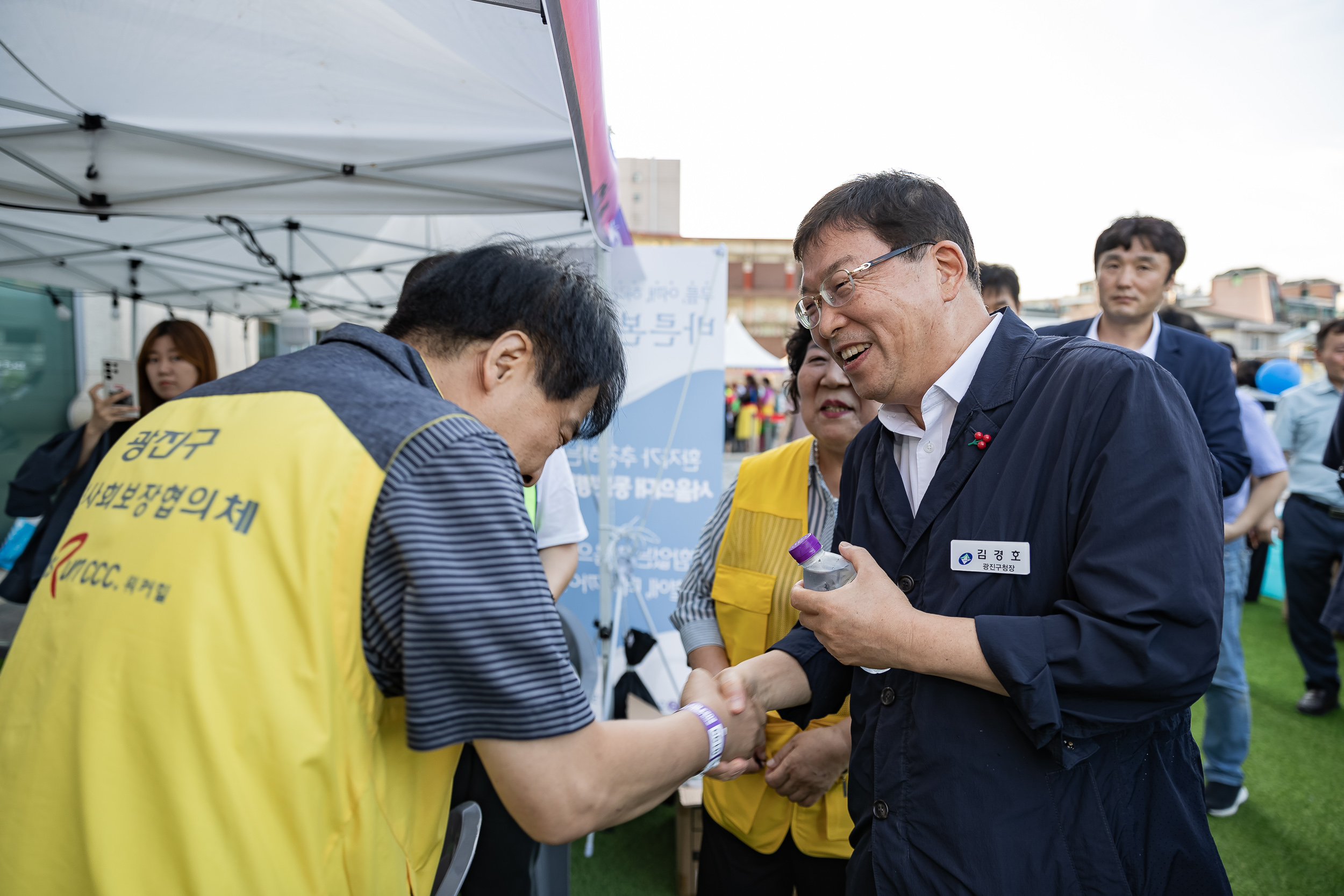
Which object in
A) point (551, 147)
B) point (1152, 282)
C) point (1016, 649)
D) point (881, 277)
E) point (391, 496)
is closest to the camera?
point (391, 496)

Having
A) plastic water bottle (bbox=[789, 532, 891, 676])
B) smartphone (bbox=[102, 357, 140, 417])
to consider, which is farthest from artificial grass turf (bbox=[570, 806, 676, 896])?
smartphone (bbox=[102, 357, 140, 417])

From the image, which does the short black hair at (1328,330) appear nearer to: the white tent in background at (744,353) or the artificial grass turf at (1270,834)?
the artificial grass turf at (1270,834)

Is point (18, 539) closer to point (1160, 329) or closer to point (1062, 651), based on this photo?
point (1062, 651)

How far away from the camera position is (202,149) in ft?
11.5

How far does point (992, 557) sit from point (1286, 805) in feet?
13.5

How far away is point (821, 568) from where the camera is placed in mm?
1430

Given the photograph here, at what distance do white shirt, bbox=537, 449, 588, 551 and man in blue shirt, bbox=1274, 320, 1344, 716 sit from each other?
16.5ft

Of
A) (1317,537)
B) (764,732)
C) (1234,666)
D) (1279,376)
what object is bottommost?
(1234,666)

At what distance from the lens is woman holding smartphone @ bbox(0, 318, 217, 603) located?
3.56m

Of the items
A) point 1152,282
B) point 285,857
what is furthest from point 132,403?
point 1152,282

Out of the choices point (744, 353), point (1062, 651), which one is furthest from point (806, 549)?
point (744, 353)

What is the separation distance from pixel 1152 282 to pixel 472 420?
311cm

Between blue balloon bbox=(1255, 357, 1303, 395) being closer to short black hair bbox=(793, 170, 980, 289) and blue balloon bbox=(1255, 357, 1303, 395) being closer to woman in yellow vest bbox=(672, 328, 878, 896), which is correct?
woman in yellow vest bbox=(672, 328, 878, 896)

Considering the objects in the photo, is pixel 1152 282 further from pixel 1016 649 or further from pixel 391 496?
pixel 391 496
